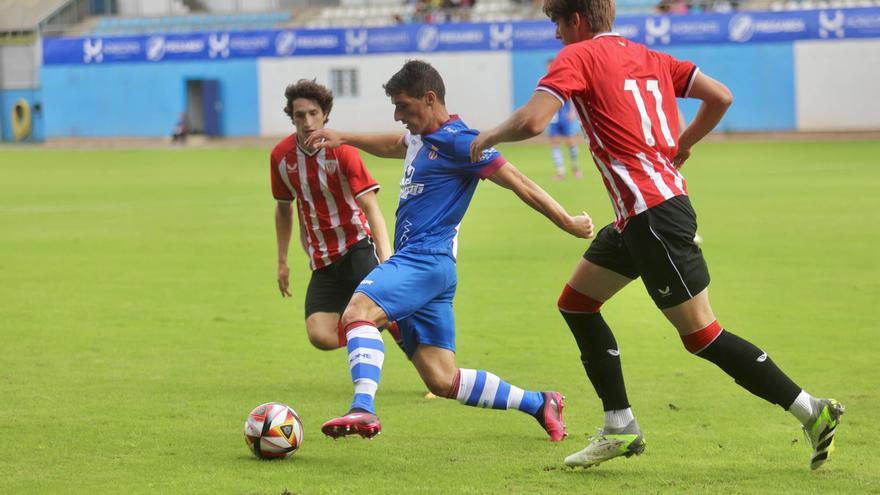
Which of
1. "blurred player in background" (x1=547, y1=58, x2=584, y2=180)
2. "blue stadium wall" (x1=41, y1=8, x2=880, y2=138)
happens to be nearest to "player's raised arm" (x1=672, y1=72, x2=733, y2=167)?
"blurred player in background" (x1=547, y1=58, x2=584, y2=180)

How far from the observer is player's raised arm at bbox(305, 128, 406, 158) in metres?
6.93

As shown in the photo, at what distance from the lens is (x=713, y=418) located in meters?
7.31

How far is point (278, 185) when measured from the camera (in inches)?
323

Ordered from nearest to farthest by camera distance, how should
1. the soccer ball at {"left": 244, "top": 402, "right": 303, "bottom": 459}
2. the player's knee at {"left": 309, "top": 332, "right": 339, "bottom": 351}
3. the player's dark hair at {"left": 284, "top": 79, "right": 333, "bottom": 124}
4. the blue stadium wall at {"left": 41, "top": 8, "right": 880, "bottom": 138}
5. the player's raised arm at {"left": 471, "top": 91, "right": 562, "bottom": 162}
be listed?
the player's raised arm at {"left": 471, "top": 91, "right": 562, "bottom": 162}
the soccer ball at {"left": 244, "top": 402, "right": 303, "bottom": 459}
the player's dark hair at {"left": 284, "top": 79, "right": 333, "bottom": 124}
the player's knee at {"left": 309, "top": 332, "right": 339, "bottom": 351}
the blue stadium wall at {"left": 41, "top": 8, "right": 880, "bottom": 138}

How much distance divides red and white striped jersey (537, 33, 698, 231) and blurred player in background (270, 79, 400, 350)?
2.22m

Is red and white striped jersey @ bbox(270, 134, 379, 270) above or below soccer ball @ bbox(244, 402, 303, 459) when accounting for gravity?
above

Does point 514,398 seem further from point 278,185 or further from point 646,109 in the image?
point 278,185

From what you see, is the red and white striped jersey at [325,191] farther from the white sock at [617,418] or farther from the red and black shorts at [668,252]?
the red and black shorts at [668,252]

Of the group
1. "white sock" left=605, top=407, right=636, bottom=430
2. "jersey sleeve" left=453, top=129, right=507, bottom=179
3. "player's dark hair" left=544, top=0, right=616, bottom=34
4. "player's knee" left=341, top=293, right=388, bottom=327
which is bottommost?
"white sock" left=605, top=407, right=636, bottom=430

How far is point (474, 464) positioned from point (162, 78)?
49704mm

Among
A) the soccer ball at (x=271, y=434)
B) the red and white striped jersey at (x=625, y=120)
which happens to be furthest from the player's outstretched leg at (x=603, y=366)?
the soccer ball at (x=271, y=434)

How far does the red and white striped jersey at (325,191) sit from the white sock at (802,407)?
9.97 feet

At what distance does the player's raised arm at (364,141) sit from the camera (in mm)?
6930

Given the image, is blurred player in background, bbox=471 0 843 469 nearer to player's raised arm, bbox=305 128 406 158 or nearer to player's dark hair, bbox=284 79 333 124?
player's raised arm, bbox=305 128 406 158
